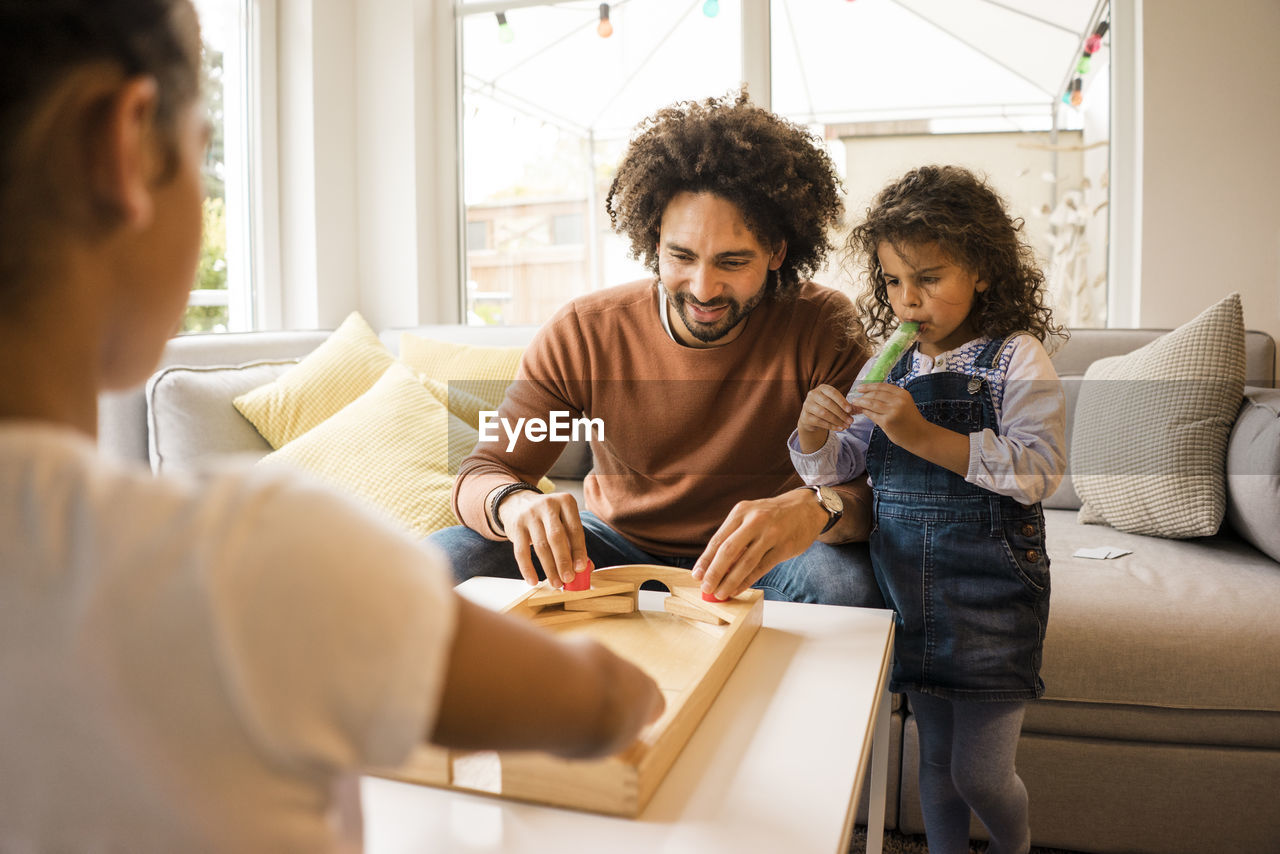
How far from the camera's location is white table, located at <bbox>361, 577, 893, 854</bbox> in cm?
63

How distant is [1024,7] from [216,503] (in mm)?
3197

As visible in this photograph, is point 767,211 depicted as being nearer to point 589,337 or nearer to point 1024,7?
point 589,337

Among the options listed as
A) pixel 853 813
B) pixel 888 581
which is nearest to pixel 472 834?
pixel 853 813

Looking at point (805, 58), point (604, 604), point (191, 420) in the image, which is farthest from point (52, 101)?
point (805, 58)

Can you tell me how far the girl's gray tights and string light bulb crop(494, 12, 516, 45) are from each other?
2.88 meters

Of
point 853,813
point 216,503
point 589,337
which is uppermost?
point 589,337

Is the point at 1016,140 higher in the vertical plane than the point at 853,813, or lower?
higher

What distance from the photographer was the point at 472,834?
25.2 inches

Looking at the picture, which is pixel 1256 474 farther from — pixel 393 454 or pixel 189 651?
pixel 189 651

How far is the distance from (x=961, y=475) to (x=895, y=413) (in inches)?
5.0

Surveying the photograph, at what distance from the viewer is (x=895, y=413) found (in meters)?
1.14

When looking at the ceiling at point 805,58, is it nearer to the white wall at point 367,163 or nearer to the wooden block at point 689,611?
the white wall at point 367,163

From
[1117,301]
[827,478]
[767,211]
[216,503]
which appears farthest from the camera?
[1117,301]

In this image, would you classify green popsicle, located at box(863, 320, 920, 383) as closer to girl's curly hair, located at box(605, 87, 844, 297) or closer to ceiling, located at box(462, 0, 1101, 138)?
girl's curly hair, located at box(605, 87, 844, 297)
